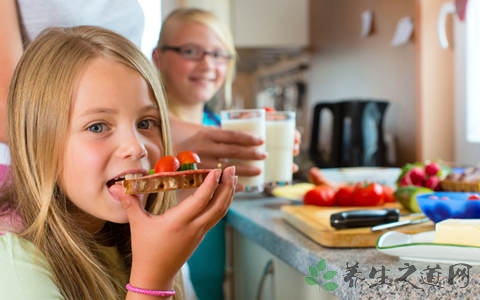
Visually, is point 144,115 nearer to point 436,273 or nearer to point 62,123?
point 62,123

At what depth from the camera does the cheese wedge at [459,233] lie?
788 mm

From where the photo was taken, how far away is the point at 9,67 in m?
0.91

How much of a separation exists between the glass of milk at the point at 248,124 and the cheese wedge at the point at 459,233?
1.72 ft

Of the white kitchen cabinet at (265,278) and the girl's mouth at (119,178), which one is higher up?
the girl's mouth at (119,178)

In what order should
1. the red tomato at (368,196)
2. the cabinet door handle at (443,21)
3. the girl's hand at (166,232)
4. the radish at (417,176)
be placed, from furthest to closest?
the cabinet door handle at (443,21) < the radish at (417,176) < the red tomato at (368,196) < the girl's hand at (166,232)

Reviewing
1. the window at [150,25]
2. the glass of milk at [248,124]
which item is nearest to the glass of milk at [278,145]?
the glass of milk at [248,124]

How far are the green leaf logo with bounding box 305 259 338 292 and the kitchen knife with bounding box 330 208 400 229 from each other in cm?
10

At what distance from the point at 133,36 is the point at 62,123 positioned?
1.04ft

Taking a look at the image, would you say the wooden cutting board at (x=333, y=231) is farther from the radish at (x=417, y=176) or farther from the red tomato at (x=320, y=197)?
the radish at (x=417, y=176)

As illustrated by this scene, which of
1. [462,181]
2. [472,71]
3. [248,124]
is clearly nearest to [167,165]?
[248,124]

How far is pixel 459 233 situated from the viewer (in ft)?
2.64

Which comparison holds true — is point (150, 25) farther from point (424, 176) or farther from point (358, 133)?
point (358, 133)

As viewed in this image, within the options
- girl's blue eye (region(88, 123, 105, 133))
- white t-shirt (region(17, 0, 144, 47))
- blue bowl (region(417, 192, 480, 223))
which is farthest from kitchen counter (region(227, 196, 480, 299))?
white t-shirt (region(17, 0, 144, 47))

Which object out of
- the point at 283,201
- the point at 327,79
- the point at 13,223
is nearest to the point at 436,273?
the point at 13,223
